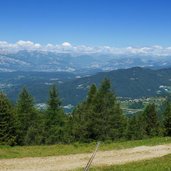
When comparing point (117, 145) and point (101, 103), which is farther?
point (101, 103)

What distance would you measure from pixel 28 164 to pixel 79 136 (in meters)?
39.5

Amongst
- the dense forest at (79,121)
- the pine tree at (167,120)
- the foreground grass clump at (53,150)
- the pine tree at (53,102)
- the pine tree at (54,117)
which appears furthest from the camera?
the pine tree at (167,120)

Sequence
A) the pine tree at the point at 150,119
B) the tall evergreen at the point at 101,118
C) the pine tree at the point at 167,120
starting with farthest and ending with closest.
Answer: the pine tree at the point at 150,119
the pine tree at the point at 167,120
the tall evergreen at the point at 101,118

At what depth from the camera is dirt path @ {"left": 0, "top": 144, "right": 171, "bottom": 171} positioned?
27078 mm

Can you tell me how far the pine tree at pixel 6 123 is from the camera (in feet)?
197

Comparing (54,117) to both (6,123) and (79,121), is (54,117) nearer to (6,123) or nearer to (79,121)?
(79,121)

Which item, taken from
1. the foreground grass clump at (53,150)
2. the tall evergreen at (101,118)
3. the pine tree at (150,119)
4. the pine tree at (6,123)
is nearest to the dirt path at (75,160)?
the foreground grass clump at (53,150)

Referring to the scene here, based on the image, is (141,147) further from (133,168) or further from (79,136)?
(79,136)

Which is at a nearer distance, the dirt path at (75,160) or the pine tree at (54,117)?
the dirt path at (75,160)

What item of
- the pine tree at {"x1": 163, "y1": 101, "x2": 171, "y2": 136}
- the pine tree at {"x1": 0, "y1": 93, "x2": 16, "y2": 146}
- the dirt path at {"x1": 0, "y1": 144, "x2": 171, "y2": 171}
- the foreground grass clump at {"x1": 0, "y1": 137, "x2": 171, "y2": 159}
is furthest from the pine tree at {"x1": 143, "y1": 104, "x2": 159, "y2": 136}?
the dirt path at {"x1": 0, "y1": 144, "x2": 171, "y2": 171}

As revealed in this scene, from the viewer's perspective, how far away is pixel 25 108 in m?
74.2

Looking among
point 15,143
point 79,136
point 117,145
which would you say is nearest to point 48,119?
point 79,136

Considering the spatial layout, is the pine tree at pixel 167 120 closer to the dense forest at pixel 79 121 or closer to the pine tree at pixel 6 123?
the dense forest at pixel 79 121

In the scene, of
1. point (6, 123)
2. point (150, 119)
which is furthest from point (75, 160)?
point (150, 119)
